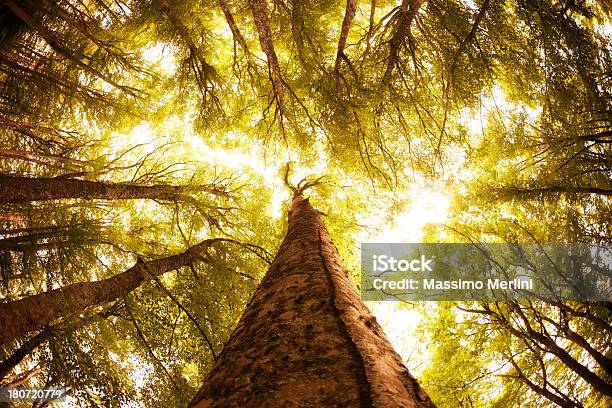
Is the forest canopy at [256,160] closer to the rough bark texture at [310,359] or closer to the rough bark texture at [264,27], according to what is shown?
the rough bark texture at [264,27]

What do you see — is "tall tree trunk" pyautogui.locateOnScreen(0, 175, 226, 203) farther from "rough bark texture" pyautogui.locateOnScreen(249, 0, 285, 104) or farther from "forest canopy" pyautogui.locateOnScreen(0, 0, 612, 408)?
"rough bark texture" pyautogui.locateOnScreen(249, 0, 285, 104)

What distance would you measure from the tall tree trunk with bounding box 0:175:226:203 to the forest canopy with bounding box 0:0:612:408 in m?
0.02

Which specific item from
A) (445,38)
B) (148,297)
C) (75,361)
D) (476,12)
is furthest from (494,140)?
(75,361)

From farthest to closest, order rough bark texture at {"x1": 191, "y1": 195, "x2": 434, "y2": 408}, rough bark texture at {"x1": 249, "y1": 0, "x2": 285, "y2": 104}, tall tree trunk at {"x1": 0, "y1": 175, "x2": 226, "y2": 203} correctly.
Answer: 1. rough bark texture at {"x1": 249, "y1": 0, "x2": 285, "y2": 104}
2. tall tree trunk at {"x1": 0, "y1": 175, "x2": 226, "y2": 203}
3. rough bark texture at {"x1": 191, "y1": 195, "x2": 434, "y2": 408}

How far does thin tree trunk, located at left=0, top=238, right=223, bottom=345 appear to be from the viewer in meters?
2.89

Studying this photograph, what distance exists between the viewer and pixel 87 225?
389cm

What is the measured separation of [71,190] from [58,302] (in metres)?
1.28

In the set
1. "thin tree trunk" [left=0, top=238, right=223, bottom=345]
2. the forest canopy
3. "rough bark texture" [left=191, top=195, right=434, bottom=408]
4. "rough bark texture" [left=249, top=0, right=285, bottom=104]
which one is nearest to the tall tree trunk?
the forest canopy

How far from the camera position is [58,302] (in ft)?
10.8

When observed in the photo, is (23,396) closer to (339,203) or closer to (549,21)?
(339,203)

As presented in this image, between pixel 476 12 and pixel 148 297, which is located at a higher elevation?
pixel 476 12

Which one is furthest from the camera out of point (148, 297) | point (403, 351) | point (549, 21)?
point (403, 351)

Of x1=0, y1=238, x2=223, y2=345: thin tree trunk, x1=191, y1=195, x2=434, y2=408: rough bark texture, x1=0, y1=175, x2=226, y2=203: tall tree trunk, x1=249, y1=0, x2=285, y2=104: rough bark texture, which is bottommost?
x1=191, y1=195, x2=434, y2=408: rough bark texture

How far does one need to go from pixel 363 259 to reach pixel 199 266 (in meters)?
4.69
